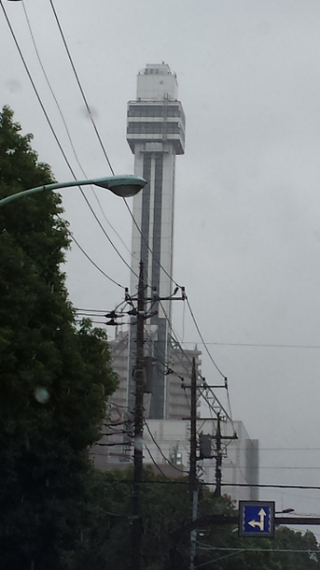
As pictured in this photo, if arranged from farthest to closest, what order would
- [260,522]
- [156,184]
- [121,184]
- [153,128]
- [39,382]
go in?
[153,128] → [156,184] → [260,522] → [39,382] → [121,184]

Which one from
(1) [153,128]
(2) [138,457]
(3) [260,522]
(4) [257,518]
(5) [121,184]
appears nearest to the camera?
(5) [121,184]

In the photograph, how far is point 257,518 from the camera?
37000mm

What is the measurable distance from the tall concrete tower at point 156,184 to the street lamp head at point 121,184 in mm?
149540

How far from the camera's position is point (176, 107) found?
191m

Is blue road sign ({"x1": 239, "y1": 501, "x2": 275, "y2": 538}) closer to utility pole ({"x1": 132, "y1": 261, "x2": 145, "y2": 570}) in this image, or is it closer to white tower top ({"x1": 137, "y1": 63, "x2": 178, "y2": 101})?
utility pole ({"x1": 132, "y1": 261, "x2": 145, "y2": 570})

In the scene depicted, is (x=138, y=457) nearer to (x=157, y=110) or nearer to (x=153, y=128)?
(x=153, y=128)

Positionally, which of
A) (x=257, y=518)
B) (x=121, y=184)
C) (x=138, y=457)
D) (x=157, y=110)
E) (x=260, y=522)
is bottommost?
(x=260, y=522)

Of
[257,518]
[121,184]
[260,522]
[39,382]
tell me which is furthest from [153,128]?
[121,184]

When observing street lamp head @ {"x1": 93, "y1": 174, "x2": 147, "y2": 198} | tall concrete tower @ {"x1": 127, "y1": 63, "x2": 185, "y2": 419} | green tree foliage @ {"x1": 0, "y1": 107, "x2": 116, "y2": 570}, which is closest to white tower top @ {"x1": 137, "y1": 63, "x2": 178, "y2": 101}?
tall concrete tower @ {"x1": 127, "y1": 63, "x2": 185, "y2": 419}

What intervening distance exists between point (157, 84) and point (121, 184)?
7129 inches

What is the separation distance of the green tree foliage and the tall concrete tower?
137282 millimetres

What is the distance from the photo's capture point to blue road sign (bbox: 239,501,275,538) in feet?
120

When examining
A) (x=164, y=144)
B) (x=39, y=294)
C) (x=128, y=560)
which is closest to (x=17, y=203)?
(x=39, y=294)

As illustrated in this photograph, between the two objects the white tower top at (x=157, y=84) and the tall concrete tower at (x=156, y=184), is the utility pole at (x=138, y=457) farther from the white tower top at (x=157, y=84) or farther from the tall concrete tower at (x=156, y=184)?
the white tower top at (x=157, y=84)
